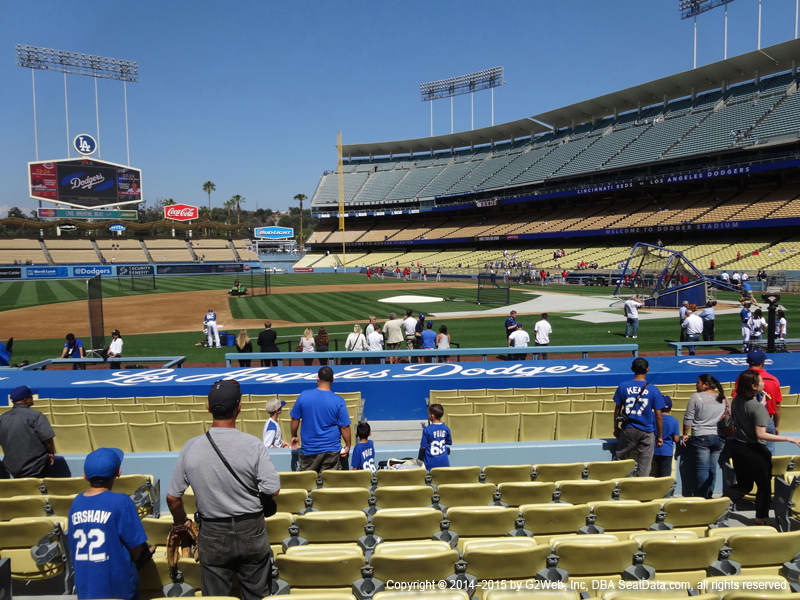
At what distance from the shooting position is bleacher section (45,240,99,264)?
74562 millimetres

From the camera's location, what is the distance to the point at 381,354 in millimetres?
13672

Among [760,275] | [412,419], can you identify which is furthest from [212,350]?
[760,275]

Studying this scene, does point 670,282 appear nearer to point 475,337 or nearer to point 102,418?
point 475,337

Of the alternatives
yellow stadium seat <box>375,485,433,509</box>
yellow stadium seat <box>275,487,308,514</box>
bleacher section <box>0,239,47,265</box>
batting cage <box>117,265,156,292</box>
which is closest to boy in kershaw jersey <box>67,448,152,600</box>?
yellow stadium seat <box>275,487,308,514</box>

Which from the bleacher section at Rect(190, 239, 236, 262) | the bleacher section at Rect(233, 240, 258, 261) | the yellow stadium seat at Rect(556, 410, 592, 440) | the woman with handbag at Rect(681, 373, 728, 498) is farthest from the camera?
the bleacher section at Rect(233, 240, 258, 261)

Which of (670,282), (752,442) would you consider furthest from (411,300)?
(752,442)

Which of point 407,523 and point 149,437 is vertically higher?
point 407,523

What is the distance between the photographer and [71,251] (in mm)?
76312

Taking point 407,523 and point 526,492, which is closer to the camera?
point 407,523

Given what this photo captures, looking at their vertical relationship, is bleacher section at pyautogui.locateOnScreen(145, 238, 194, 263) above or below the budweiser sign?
below

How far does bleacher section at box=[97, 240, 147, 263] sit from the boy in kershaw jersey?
82650 mm

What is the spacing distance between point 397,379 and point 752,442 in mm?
7028

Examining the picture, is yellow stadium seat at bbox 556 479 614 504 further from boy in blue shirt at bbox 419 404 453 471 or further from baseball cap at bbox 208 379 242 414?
baseball cap at bbox 208 379 242 414

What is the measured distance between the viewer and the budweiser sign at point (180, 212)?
8894cm
